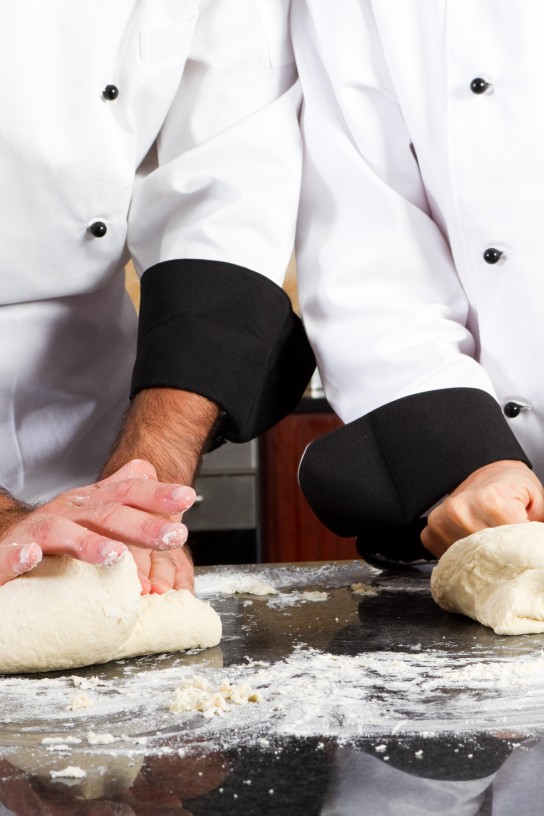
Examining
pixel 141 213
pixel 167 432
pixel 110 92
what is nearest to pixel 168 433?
pixel 167 432

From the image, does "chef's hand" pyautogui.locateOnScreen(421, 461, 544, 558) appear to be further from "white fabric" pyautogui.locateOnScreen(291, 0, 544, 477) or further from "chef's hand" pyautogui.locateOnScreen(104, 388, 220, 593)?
"chef's hand" pyautogui.locateOnScreen(104, 388, 220, 593)

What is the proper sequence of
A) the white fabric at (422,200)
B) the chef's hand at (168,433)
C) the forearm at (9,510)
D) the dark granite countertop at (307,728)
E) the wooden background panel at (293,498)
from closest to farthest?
the dark granite countertop at (307,728) → the forearm at (9,510) → the chef's hand at (168,433) → the white fabric at (422,200) → the wooden background panel at (293,498)

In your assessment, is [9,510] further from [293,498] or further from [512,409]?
[293,498]

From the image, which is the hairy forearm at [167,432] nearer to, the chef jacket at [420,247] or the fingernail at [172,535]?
the chef jacket at [420,247]

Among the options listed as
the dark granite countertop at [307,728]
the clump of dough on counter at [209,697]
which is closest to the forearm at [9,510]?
the dark granite countertop at [307,728]

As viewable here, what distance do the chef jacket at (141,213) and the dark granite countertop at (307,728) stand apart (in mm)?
431

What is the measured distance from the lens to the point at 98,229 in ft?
4.48

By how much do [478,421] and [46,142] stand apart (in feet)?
2.13

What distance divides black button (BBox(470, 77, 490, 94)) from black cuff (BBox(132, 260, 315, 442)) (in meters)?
0.36

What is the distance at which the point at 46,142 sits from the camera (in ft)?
4.22

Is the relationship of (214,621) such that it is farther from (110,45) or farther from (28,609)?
(110,45)

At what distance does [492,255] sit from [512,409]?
0.66ft

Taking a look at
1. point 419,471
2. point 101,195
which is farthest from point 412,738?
point 101,195

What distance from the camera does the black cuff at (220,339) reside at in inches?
48.9
